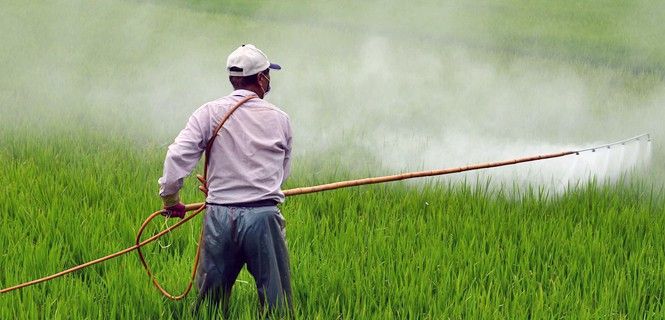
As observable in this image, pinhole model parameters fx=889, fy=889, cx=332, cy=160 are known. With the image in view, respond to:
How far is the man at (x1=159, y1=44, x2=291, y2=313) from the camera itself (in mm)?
A: 2850

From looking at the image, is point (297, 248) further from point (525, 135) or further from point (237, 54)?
point (525, 135)

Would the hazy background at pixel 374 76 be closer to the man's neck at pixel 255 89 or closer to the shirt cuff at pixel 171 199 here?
the man's neck at pixel 255 89

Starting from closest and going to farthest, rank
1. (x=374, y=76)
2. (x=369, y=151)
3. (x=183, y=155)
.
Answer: (x=183, y=155)
(x=369, y=151)
(x=374, y=76)

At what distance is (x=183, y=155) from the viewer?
2791mm

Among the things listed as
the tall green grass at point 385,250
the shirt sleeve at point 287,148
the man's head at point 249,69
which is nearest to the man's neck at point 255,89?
the man's head at point 249,69

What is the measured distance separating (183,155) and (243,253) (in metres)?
0.39

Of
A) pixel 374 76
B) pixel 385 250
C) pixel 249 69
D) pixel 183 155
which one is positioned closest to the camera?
pixel 183 155

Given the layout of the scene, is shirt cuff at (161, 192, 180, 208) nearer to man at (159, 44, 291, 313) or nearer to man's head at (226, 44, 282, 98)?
man at (159, 44, 291, 313)

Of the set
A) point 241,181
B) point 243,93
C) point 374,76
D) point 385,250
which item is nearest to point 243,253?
point 241,181

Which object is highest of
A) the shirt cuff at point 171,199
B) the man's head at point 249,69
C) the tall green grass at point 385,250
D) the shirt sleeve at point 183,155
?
the man's head at point 249,69

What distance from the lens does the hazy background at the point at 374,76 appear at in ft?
22.7

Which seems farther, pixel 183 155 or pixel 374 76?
pixel 374 76

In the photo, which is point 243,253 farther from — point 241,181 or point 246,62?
point 246,62

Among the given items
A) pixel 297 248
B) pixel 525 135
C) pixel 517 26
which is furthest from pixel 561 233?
pixel 517 26
